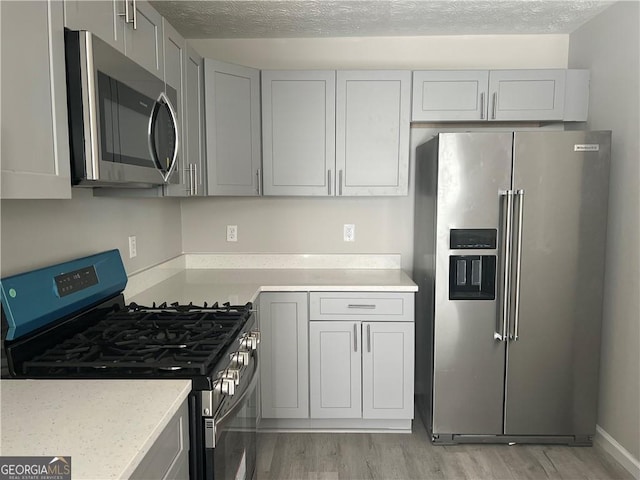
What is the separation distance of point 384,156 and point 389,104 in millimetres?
319

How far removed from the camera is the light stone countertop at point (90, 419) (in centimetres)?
90

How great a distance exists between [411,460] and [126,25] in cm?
247

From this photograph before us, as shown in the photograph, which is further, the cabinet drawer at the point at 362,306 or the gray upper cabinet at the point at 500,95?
the gray upper cabinet at the point at 500,95

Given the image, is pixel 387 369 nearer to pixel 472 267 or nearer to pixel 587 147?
pixel 472 267

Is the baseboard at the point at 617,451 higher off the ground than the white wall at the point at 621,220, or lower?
lower

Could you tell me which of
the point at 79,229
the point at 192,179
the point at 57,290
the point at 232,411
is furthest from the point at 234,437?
the point at 192,179

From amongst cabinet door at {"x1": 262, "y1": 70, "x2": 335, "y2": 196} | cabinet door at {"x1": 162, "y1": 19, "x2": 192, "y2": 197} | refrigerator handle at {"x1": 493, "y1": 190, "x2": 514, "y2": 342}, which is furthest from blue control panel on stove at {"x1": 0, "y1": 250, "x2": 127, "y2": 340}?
refrigerator handle at {"x1": 493, "y1": 190, "x2": 514, "y2": 342}

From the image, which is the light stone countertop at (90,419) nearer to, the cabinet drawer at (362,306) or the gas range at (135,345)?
the gas range at (135,345)

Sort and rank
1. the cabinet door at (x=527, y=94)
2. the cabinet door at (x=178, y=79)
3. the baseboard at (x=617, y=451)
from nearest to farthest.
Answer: the cabinet door at (x=178, y=79), the baseboard at (x=617, y=451), the cabinet door at (x=527, y=94)

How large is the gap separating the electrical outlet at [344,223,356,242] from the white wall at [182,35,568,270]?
3 centimetres

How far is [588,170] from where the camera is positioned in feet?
8.24

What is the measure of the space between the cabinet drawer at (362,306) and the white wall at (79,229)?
3.31ft

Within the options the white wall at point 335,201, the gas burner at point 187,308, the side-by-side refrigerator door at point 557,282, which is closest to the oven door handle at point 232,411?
the gas burner at point 187,308

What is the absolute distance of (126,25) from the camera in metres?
1.67
